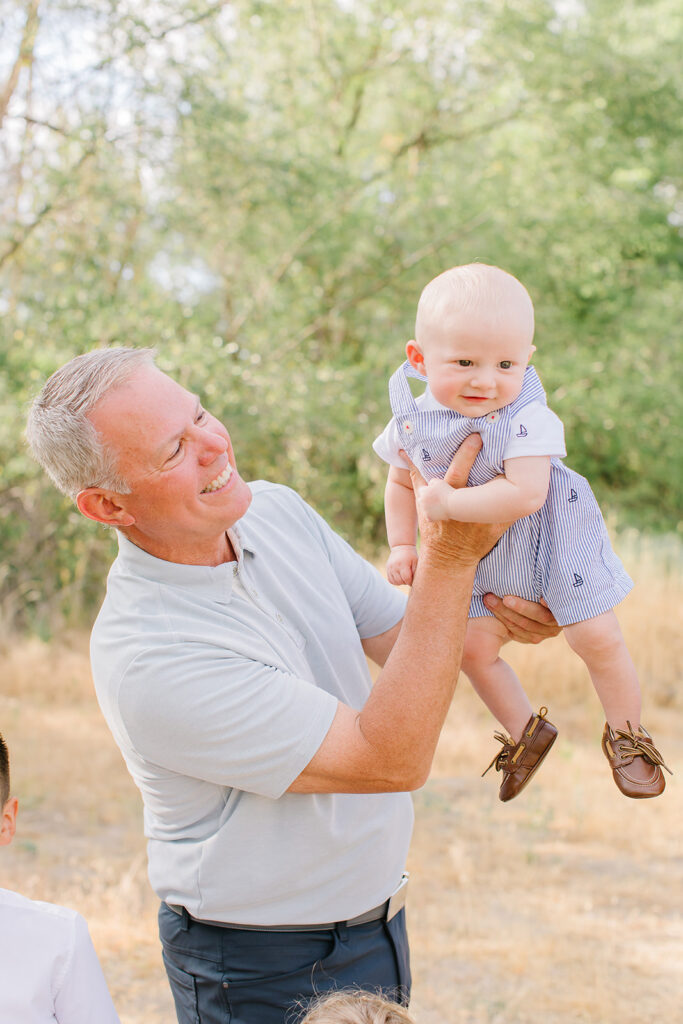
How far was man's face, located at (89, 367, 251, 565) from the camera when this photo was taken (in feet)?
6.23

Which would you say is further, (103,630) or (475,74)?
(475,74)

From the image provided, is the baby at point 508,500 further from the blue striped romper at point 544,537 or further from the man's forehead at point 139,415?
the man's forehead at point 139,415

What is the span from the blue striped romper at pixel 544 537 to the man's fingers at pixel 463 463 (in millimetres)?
33

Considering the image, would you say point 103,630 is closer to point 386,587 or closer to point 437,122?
point 386,587

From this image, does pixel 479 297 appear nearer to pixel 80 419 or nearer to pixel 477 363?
pixel 477 363

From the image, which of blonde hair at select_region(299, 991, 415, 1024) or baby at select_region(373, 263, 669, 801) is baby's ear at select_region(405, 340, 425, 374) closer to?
baby at select_region(373, 263, 669, 801)

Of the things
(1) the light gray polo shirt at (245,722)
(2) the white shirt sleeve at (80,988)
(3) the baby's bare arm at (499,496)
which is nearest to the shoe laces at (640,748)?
(1) the light gray polo shirt at (245,722)

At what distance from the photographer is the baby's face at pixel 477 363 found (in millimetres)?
1945

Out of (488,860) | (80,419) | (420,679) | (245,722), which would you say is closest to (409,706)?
(420,679)

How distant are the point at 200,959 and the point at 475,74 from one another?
12.2 m

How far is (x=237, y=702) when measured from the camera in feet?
5.68

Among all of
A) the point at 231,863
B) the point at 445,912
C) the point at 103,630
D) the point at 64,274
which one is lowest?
the point at 445,912

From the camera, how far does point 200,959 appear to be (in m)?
1.99

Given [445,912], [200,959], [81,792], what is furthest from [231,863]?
[81,792]
